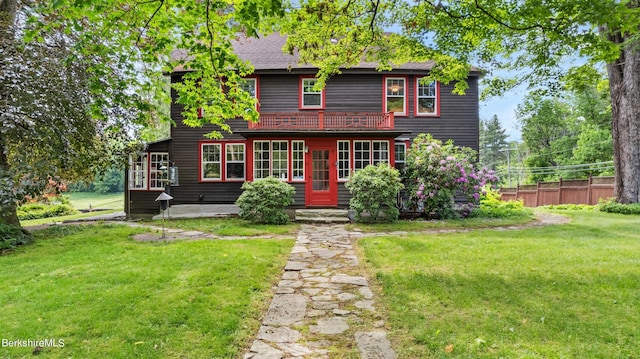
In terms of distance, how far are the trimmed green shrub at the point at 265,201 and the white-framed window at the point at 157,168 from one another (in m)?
5.39

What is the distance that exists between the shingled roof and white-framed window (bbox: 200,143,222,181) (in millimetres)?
3351

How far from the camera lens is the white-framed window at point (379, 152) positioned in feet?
38.2

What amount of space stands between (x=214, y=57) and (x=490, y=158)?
2898 inches

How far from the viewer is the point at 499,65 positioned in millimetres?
7414

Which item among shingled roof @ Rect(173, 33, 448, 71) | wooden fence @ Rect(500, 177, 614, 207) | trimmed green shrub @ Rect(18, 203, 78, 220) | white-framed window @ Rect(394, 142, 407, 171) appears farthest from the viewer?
trimmed green shrub @ Rect(18, 203, 78, 220)

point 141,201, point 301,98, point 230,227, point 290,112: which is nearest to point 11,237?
point 230,227

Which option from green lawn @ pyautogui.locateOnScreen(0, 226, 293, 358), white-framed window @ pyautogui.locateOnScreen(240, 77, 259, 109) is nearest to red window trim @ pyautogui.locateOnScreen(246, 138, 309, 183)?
white-framed window @ pyautogui.locateOnScreen(240, 77, 259, 109)

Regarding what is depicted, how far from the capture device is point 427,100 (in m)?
13.4

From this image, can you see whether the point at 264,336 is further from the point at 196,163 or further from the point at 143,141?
the point at 196,163

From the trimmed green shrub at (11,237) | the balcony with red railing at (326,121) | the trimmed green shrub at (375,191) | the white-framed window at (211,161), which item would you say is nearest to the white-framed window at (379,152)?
the balcony with red railing at (326,121)

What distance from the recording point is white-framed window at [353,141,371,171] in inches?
458

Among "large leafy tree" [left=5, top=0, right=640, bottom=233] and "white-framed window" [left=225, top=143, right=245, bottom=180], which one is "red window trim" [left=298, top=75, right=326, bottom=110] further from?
"large leafy tree" [left=5, top=0, right=640, bottom=233]

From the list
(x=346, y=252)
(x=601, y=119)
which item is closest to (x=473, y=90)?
(x=346, y=252)

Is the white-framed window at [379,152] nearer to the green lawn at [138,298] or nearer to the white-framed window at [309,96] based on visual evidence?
the white-framed window at [309,96]
